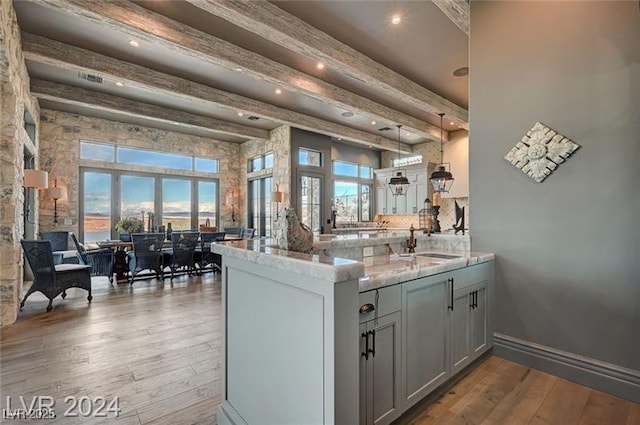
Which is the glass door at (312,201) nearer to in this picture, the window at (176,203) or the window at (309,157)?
the window at (309,157)

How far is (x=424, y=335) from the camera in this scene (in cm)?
194

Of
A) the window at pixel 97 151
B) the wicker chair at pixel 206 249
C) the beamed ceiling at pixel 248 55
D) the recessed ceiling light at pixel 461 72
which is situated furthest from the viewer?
the window at pixel 97 151

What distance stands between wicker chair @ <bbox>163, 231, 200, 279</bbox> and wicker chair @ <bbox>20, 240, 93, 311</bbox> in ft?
5.48

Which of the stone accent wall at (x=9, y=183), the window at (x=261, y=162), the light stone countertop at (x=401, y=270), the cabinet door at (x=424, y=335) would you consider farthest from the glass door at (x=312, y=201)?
the cabinet door at (x=424, y=335)

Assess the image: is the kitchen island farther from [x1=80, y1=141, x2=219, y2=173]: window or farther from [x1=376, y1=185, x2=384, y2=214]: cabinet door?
[x1=376, y1=185, x2=384, y2=214]: cabinet door

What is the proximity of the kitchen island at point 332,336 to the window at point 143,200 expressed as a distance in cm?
687

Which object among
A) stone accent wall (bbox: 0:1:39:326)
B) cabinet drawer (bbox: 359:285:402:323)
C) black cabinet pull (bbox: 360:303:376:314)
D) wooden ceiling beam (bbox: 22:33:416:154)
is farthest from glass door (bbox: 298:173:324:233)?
black cabinet pull (bbox: 360:303:376:314)

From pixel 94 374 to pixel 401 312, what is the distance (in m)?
2.46

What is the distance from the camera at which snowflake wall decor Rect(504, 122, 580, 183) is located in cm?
240

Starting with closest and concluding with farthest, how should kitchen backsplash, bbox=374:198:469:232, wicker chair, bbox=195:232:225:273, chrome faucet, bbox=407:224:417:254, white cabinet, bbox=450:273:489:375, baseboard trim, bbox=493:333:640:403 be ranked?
baseboard trim, bbox=493:333:640:403, white cabinet, bbox=450:273:489:375, chrome faucet, bbox=407:224:417:254, wicker chair, bbox=195:232:225:273, kitchen backsplash, bbox=374:198:469:232

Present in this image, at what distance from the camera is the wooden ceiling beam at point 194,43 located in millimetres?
3014

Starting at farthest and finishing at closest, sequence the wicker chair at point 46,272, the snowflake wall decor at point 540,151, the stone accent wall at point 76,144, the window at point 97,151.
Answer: the window at point 97,151 → the stone accent wall at point 76,144 → the wicker chair at point 46,272 → the snowflake wall decor at point 540,151

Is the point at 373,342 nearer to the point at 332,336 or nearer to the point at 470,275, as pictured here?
the point at 332,336

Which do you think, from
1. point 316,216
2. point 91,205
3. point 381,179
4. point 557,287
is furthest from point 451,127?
point 91,205
